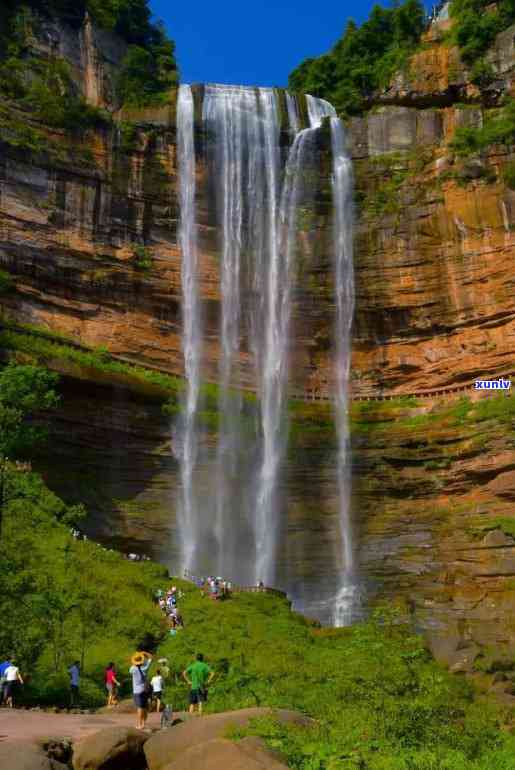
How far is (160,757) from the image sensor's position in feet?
28.9

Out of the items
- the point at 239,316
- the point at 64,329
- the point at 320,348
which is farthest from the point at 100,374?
A: the point at 320,348

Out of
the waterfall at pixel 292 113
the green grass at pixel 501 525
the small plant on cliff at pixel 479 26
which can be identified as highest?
the small plant on cliff at pixel 479 26

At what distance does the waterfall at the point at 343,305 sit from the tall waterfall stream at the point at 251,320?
48mm

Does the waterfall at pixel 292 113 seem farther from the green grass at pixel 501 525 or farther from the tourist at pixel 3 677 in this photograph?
the tourist at pixel 3 677

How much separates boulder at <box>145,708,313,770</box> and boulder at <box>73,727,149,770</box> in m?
0.26

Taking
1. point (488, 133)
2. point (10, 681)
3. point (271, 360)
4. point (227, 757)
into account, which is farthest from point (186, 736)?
point (488, 133)

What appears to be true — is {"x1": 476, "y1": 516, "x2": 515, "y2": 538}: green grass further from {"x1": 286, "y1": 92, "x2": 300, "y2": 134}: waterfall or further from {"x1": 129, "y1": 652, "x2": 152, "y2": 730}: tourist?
{"x1": 286, "y1": 92, "x2": 300, "y2": 134}: waterfall

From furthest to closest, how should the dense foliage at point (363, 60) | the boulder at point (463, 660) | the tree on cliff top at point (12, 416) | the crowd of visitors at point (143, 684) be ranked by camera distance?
the dense foliage at point (363, 60), the boulder at point (463, 660), the tree on cliff top at point (12, 416), the crowd of visitors at point (143, 684)

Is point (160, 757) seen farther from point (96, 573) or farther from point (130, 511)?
point (130, 511)

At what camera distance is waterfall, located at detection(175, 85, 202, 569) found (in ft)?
107

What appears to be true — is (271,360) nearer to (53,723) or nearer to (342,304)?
(342,304)

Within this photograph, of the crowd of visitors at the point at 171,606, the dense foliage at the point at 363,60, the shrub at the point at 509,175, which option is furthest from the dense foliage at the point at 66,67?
the crowd of visitors at the point at 171,606

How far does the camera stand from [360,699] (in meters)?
10.9

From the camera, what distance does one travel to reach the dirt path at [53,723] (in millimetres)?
9875
